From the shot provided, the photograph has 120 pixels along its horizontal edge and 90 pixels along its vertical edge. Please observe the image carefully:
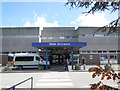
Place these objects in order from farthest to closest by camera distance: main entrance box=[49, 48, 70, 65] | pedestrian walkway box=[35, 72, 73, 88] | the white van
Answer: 1. main entrance box=[49, 48, 70, 65]
2. the white van
3. pedestrian walkway box=[35, 72, 73, 88]

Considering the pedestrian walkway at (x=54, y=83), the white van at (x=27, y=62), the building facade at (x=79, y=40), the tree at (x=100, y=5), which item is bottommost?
the pedestrian walkway at (x=54, y=83)

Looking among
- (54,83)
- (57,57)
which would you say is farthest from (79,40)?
(54,83)

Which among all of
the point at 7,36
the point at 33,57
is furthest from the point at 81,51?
the point at 33,57

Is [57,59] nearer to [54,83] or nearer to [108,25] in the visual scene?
[54,83]

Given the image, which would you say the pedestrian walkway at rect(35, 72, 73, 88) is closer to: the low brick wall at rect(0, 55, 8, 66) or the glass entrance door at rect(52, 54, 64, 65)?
the glass entrance door at rect(52, 54, 64, 65)

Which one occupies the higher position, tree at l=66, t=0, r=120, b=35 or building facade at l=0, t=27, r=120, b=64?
building facade at l=0, t=27, r=120, b=64

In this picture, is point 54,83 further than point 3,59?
No

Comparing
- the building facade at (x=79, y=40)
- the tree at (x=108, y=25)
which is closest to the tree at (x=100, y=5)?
the tree at (x=108, y=25)

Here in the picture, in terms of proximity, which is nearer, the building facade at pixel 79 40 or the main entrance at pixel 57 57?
the main entrance at pixel 57 57

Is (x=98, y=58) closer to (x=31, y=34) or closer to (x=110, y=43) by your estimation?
(x=110, y=43)

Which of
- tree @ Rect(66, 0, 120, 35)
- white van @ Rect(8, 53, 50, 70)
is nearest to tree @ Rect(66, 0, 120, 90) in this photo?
tree @ Rect(66, 0, 120, 35)

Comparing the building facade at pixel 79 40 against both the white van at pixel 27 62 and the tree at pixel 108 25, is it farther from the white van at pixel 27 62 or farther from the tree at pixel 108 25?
the tree at pixel 108 25

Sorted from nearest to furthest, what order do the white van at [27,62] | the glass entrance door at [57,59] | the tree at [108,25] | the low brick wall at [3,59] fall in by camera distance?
the tree at [108,25] → the white van at [27,62] → the low brick wall at [3,59] → the glass entrance door at [57,59]

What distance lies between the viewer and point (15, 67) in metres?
34.6
